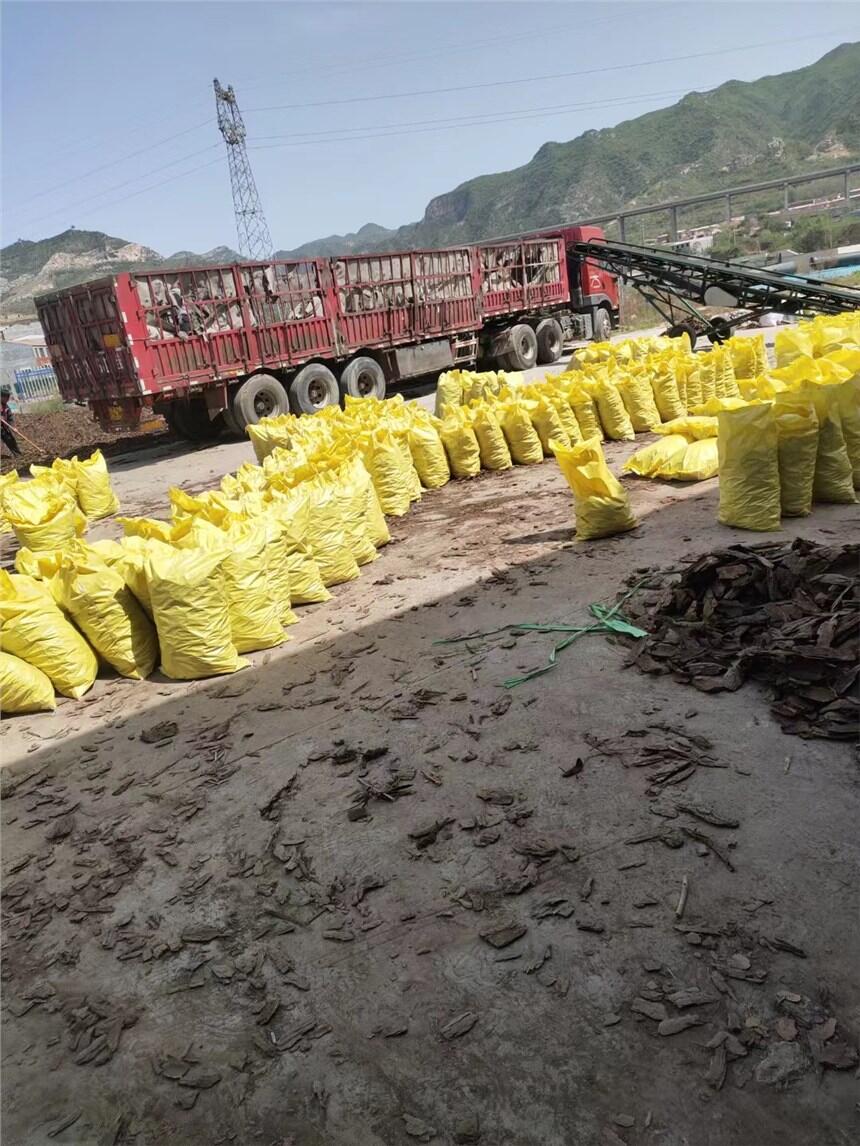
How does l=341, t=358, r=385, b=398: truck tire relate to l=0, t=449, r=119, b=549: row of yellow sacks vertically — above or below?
above

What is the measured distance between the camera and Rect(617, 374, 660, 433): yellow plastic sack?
868 centimetres

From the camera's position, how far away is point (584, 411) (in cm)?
847

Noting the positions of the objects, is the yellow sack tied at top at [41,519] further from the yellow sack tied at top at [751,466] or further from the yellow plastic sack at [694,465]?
the yellow sack tied at top at [751,466]

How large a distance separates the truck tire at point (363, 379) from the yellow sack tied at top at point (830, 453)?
9077 mm

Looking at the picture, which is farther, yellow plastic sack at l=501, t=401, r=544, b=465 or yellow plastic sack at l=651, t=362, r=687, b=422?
yellow plastic sack at l=651, t=362, r=687, b=422

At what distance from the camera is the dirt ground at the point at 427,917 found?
1.93 meters

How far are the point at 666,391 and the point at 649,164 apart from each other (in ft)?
336

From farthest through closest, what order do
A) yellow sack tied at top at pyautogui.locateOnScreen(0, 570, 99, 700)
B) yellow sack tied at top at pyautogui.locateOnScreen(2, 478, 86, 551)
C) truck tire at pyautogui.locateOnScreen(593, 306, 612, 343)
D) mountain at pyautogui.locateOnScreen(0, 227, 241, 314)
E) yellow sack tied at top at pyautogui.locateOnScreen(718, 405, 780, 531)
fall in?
mountain at pyautogui.locateOnScreen(0, 227, 241, 314)
truck tire at pyautogui.locateOnScreen(593, 306, 612, 343)
yellow sack tied at top at pyautogui.locateOnScreen(2, 478, 86, 551)
yellow sack tied at top at pyautogui.locateOnScreen(718, 405, 780, 531)
yellow sack tied at top at pyautogui.locateOnScreen(0, 570, 99, 700)

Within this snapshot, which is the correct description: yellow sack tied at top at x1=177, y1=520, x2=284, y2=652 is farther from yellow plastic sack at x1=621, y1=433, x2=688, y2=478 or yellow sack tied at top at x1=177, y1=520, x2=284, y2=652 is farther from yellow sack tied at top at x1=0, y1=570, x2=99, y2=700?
yellow plastic sack at x1=621, y1=433, x2=688, y2=478

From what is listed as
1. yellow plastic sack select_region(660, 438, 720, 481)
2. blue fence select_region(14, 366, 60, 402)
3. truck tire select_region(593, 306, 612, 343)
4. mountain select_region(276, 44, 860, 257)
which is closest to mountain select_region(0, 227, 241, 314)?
mountain select_region(276, 44, 860, 257)

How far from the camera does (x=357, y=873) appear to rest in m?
2.78

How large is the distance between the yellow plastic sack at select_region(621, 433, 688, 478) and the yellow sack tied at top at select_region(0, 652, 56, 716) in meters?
5.32

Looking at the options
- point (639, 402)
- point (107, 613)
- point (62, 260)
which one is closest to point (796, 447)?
point (639, 402)

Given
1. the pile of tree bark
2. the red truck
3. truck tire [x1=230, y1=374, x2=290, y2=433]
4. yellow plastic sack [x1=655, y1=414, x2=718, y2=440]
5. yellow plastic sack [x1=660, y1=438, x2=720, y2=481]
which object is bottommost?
the pile of tree bark
